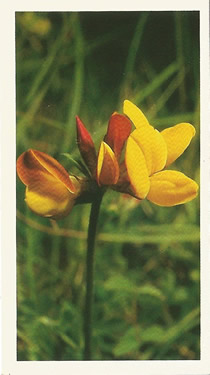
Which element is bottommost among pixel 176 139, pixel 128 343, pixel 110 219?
pixel 128 343

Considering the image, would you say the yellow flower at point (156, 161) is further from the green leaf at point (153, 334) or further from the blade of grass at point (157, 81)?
the green leaf at point (153, 334)

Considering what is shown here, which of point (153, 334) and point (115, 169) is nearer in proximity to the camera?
point (115, 169)

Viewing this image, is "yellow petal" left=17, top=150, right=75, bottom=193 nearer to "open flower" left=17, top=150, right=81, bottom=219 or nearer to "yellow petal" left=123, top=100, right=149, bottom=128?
"open flower" left=17, top=150, right=81, bottom=219

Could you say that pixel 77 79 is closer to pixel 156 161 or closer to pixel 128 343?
pixel 156 161

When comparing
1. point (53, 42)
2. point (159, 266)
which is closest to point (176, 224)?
point (159, 266)

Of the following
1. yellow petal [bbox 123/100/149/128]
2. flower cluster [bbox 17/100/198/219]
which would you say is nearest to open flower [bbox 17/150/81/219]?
flower cluster [bbox 17/100/198/219]

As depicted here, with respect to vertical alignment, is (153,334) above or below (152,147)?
below
